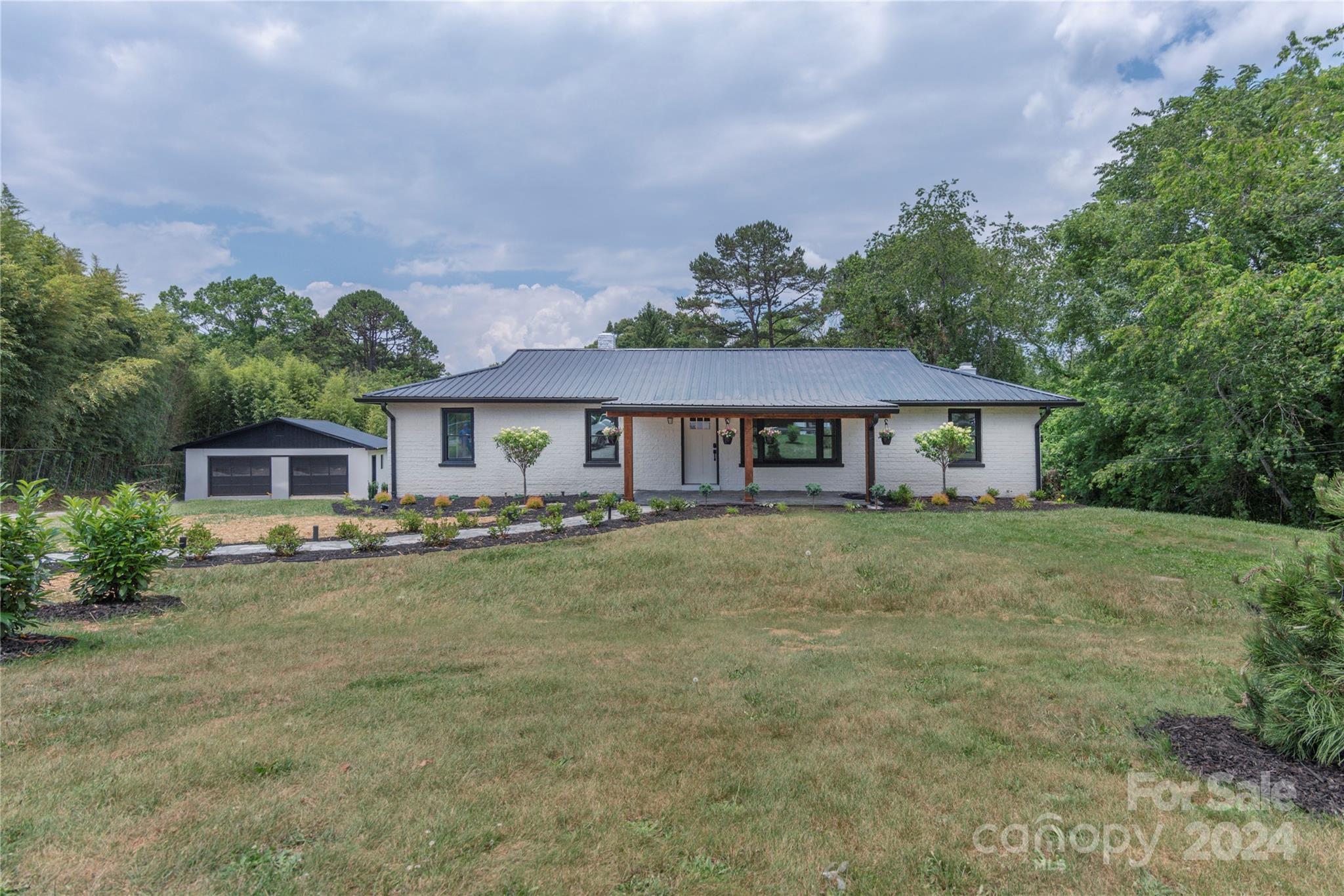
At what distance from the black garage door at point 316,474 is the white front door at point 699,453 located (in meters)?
11.6

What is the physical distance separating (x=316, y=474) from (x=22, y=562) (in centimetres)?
1527

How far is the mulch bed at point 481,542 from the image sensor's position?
8.10m

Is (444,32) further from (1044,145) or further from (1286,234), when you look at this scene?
(1286,234)

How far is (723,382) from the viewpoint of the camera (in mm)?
14789

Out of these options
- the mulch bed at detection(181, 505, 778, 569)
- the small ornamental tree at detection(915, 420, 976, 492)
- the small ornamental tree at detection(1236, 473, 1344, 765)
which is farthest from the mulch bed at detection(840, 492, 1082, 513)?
the small ornamental tree at detection(1236, 473, 1344, 765)

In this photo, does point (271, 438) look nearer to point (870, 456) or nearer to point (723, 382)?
point (723, 382)

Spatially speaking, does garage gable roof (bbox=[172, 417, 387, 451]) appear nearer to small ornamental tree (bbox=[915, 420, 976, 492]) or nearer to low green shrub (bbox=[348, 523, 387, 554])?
low green shrub (bbox=[348, 523, 387, 554])

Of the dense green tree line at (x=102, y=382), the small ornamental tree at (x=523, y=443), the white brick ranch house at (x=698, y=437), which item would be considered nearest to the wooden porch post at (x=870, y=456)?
the white brick ranch house at (x=698, y=437)

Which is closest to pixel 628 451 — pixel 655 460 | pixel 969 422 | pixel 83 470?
pixel 655 460

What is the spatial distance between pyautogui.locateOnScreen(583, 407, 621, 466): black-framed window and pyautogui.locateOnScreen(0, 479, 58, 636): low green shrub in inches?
373

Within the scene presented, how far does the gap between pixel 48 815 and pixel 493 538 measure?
6.88 m

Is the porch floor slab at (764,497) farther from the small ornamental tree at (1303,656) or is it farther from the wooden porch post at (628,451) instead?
the small ornamental tree at (1303,656)

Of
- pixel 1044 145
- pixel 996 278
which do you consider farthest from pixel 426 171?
pixel 996 278

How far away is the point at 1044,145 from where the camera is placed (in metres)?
13.7
